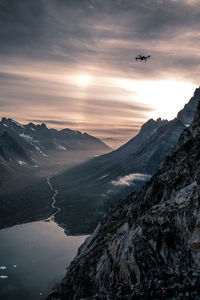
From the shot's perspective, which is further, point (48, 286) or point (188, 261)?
point (48, 286)

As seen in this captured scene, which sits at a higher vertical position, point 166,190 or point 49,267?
point 166,190

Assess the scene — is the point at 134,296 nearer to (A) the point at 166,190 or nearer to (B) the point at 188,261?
(B) the point at 188,261

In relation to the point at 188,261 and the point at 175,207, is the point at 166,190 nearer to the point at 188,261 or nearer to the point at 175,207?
the point at 175,207

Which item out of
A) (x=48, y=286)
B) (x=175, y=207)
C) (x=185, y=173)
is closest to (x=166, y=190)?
(x=185, y=173)

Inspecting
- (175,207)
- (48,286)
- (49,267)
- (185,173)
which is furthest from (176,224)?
(49,267)

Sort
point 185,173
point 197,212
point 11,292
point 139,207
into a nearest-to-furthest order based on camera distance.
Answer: point 197,212 < point 185,173 < point 139,207 < point 11,292

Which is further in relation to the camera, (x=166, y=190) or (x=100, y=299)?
(x=166, y=190)

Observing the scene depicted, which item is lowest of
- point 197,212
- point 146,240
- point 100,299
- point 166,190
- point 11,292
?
point 11,292

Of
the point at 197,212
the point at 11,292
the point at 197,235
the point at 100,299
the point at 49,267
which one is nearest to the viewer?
the point at 100,299

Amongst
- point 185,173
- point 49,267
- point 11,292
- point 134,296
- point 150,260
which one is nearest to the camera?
point 134,296
